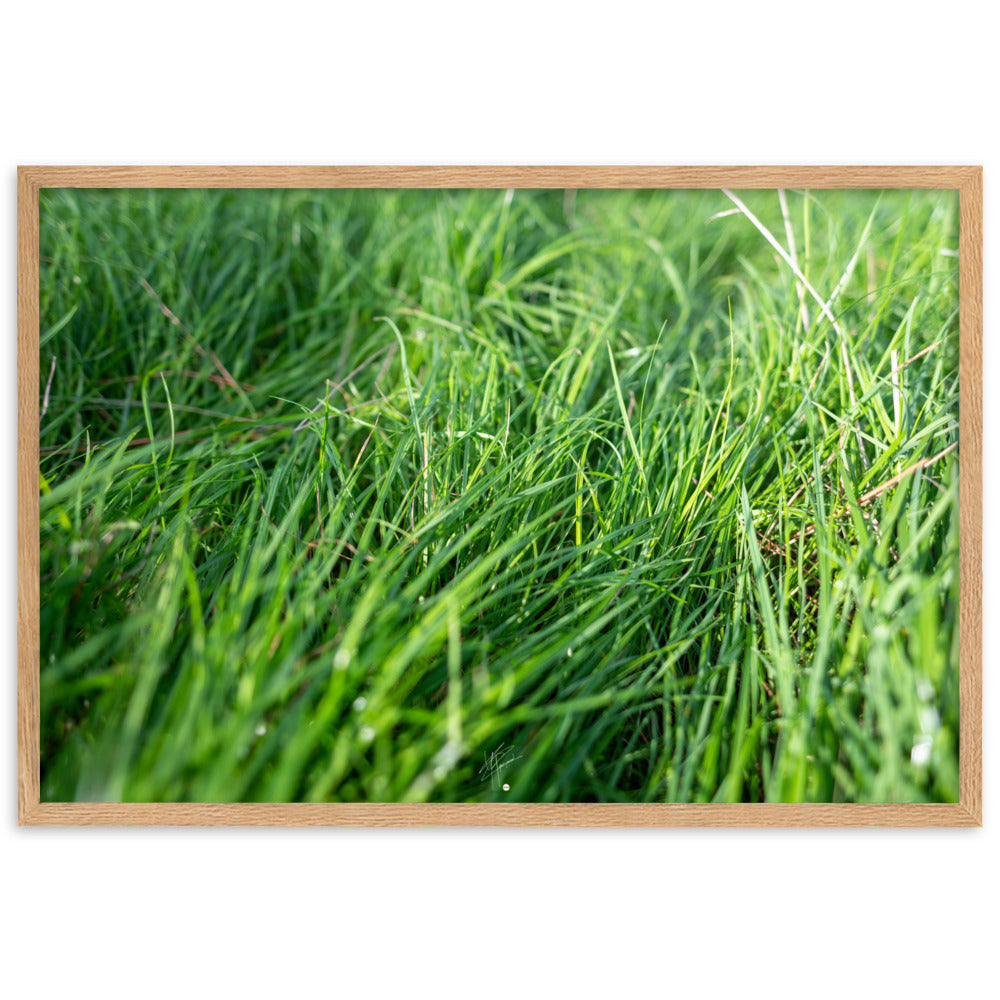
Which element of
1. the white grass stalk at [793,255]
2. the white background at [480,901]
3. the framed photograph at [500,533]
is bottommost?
the white background at [480,901]

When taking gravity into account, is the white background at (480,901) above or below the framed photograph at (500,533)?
below

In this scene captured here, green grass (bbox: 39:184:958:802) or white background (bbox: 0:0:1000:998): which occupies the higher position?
green grass (bbox: 39:184:958:802)

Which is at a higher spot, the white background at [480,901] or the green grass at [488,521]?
the green grass at [488,521]

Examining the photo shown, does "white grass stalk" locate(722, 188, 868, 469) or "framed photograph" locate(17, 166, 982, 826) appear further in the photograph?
"white grass stalk" locate(722, 188, 868, 469)

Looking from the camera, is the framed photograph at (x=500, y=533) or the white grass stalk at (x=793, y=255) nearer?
the framed photograph at (x=500, y=533)

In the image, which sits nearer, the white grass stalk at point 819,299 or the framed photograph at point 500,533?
the framed photograph at point 500,533

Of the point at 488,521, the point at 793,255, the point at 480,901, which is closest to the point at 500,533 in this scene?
the point at 488,521

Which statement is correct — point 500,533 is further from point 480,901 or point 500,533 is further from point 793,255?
point 793,255
